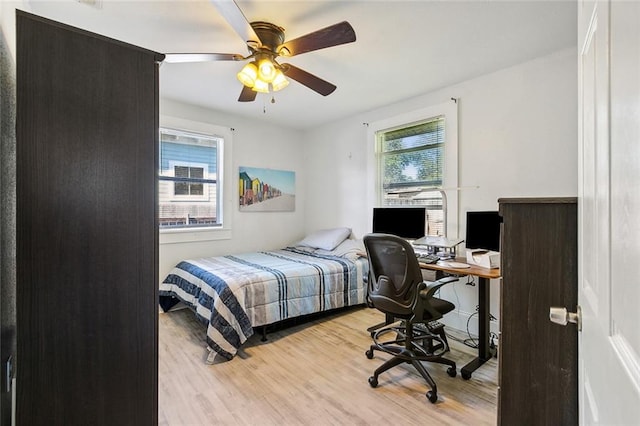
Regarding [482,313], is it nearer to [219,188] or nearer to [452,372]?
[452,372]

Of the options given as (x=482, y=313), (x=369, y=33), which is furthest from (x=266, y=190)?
(x=482, y=313)

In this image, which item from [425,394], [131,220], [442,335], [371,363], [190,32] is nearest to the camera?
[131,220]

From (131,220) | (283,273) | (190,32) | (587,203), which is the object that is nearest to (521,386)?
(587,203)

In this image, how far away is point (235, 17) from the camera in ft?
5.40

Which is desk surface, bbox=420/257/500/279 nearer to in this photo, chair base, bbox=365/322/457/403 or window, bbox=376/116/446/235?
chair base, bbox=365/322/457/403

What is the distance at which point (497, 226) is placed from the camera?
2434 mm

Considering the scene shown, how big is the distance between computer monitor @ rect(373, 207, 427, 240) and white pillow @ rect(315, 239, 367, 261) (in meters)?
0.33

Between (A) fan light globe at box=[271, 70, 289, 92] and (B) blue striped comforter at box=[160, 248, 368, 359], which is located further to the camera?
(B) blue striped comforter at box=[160, 248, 368, 359]

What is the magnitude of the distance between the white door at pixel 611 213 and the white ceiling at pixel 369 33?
57.5 inches

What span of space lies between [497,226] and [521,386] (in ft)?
4.94

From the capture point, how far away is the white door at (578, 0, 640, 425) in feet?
1.34

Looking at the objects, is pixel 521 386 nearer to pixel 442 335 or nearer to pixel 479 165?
pixel 442 335

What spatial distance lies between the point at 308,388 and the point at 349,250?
1.90 meters

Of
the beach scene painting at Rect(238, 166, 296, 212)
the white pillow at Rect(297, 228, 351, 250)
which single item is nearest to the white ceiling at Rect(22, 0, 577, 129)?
the beach scene painting at Rect(238, 166, 296, 212)
